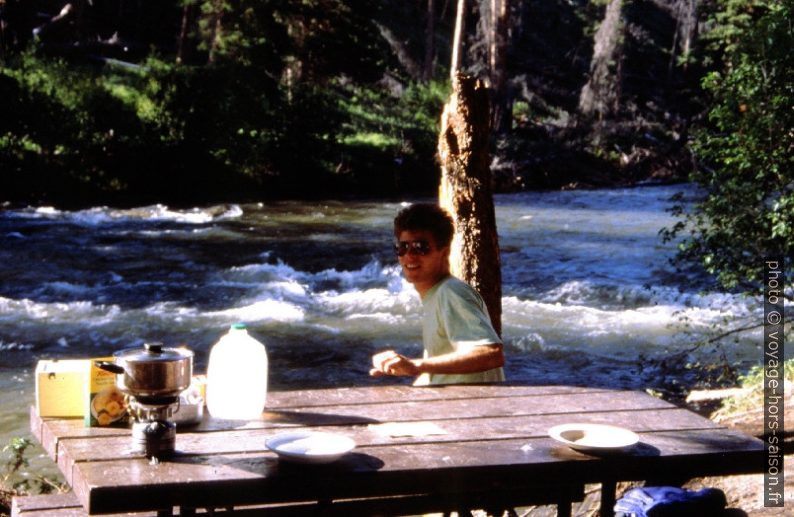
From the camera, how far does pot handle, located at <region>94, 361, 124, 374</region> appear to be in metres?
2.96

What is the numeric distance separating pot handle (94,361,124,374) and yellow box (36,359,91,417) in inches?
8.2

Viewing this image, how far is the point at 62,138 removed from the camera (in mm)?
23703

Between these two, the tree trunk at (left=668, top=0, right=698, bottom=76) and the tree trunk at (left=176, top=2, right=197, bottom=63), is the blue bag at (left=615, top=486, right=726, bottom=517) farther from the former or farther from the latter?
the tree trunk at (left=668, top=0, right=698, bottom=76)

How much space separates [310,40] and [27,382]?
23.7 meters

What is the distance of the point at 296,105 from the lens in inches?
1108

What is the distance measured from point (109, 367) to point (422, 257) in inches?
59.5

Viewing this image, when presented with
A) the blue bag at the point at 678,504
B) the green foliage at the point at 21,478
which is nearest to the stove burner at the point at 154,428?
the blue bag at the point at 678,504

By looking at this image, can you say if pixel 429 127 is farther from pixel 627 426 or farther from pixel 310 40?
pixel 627 426

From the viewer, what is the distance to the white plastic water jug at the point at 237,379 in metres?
3.40

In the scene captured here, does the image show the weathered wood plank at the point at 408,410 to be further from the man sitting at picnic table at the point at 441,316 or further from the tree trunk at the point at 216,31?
the tree trunk at the point at 216,31

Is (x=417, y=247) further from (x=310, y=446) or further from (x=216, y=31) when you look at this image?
(x=216, y=31)

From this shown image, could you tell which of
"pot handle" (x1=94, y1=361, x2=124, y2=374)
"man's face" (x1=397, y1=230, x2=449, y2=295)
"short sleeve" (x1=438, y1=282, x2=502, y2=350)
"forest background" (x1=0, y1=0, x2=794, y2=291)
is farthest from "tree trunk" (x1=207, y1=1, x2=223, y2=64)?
"pot handle" (x1=94, y1=361, x2=124, y2=374)

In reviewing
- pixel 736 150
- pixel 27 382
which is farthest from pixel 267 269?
pixel 736 150

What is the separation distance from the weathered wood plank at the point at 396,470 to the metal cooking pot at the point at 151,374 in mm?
191
